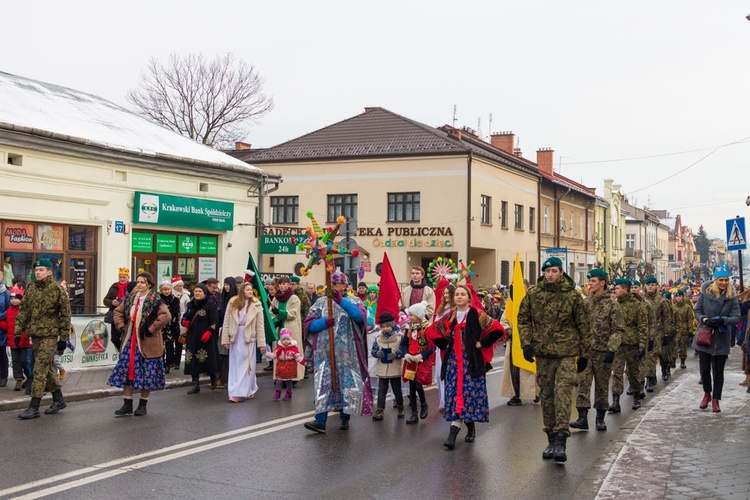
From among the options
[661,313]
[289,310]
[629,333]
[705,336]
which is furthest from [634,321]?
[289,310]

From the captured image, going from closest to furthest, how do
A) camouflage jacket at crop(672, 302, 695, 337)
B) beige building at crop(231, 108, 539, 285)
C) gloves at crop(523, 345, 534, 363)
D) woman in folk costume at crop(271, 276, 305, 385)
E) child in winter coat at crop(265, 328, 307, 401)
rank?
1. gloves at crop(523, 345, 534, 363)
2. child in winter coat at crop(265, 328, 307, 401)
3. woman in folk costume at crop(271, 276, 305, 385)
4. camouflage jacket at crop(672, 302, 695, 337)
5. beige building at crop(231, 108, 539, 285)

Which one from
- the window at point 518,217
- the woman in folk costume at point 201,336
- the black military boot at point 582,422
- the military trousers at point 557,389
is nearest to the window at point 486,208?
the window at point 518,217

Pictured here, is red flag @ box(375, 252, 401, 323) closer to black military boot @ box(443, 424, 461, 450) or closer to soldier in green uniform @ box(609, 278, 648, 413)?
black military boot @ box(443, 424, 461, 450)

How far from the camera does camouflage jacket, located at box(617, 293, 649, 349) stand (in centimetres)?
1110

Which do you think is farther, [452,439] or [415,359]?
[415,359]

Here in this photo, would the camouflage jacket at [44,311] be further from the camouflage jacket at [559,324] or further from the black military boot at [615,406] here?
the black military boot at [615,406]

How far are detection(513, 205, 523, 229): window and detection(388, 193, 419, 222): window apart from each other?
7408 mm

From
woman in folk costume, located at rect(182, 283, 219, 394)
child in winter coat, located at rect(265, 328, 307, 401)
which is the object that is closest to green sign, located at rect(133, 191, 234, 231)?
woman in folk costume, located at rect(182, 283, 219, 394)

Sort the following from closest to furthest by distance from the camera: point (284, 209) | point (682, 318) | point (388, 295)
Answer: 1. point (388, 295)
2. point (682, 318)
3. point (284, 209)

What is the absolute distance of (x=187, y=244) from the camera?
21484 mm

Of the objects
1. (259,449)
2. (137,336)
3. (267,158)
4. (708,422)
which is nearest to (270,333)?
(137,336)

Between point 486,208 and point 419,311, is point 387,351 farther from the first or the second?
point 486,208

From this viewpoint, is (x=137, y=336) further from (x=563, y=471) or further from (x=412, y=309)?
(x=563, y=471)

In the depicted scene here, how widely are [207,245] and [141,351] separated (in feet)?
39.0
